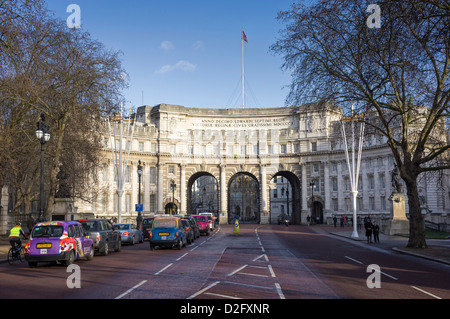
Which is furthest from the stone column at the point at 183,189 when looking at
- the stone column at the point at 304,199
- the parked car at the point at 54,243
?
the parked car at the point at 54,243

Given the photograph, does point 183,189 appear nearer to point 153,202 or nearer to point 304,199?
point 153,202

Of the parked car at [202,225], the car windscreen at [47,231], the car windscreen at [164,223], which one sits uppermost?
the car windscreen at [47,231]

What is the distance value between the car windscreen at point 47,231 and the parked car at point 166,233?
820 centimetres

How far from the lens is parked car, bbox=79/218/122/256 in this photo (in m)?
22.0

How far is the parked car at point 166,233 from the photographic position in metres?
25.1

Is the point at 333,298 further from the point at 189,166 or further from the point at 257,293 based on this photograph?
the point at 189,166

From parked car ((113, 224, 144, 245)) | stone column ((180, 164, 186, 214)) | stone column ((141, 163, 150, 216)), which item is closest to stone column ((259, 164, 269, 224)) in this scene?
stone column ((180, 164, 186, 214))

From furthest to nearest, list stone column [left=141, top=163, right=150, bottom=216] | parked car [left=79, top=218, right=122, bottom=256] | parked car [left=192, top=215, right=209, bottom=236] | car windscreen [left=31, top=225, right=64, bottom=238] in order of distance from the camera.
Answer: stone column [left=141, top=163, right=150, bottom=216], parked car [left=192, top=215, right=209, bottom=236], parked car [left=79, top=218, right=122, bottom=256], car windscreen [left=31, top=225, right=64, bottom=238]

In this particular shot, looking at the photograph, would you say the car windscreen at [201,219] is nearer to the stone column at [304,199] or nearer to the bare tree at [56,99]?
the bare tree at [56,99]

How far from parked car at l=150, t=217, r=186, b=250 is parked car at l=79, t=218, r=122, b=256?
7.56ft

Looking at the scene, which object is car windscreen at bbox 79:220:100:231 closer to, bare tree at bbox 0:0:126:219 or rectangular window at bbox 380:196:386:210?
bare tree at bbox 0:0:126:219

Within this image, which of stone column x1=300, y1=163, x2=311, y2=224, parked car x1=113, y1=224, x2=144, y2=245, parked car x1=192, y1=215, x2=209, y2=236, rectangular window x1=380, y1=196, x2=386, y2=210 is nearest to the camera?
parked car x1=113, y1=224, x2=144, y2=245

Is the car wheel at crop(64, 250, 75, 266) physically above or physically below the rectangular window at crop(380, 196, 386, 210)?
below

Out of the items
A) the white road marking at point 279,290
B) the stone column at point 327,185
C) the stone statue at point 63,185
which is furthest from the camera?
the stone column at point 327,185
